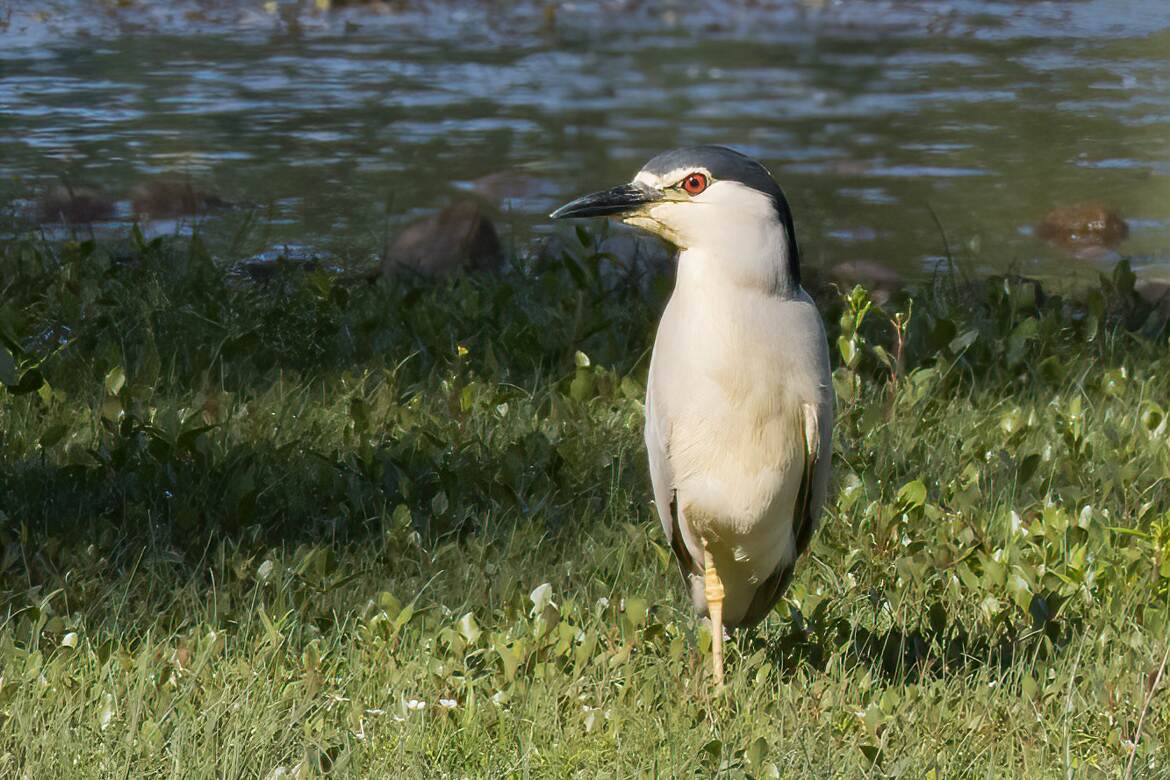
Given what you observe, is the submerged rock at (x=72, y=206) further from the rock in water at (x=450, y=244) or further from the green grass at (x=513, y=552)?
the green grass at (x=513, y=552)

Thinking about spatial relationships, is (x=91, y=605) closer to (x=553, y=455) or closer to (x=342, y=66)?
(x=553, y=455)

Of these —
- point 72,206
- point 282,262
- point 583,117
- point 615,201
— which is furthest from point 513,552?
point 583,117

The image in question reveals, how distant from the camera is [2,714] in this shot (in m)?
3.77

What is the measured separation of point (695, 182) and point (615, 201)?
0.18m

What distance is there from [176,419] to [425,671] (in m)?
1.57

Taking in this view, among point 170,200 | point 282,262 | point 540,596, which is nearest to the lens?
point 540,596

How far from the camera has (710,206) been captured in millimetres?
3645

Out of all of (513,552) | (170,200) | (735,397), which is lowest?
(170,200)

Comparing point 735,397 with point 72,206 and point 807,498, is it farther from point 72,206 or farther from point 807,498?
point 72,206

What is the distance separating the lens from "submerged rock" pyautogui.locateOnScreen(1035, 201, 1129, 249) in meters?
9.06

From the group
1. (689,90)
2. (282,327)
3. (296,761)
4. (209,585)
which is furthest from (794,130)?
(296,761)

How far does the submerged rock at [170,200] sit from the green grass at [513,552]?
92.8 inches

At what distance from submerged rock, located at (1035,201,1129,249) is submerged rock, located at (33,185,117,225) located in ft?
16.8

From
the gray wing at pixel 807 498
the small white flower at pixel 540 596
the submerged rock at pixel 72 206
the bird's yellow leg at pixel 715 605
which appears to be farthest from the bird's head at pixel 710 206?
the submerged rock at pixel 72 206
